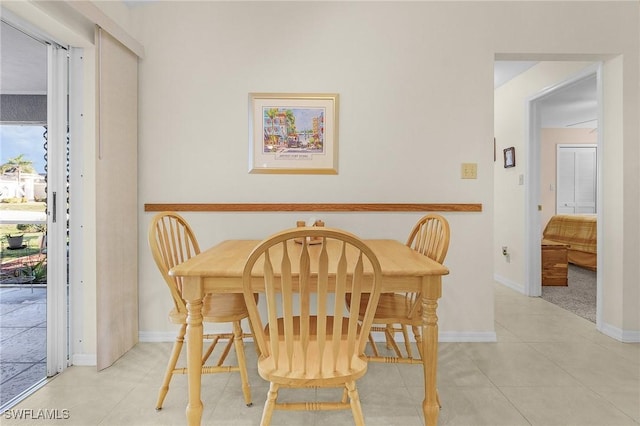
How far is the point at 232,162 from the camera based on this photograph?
241 centimetres

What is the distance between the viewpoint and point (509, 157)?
3.81 meters

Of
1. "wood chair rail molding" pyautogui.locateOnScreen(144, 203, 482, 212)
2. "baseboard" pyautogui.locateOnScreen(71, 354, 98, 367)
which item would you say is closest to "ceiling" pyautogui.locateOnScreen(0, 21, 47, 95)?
"wood chair rail molding" pyautogui.locateOnScreen(144, 203, 482, 212)

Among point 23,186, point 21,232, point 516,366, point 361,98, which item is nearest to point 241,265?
point 361,98

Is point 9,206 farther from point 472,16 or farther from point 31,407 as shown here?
point 472,16

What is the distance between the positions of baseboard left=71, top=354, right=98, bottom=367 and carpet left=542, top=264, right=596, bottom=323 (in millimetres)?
3543

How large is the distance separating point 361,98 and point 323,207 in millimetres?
800

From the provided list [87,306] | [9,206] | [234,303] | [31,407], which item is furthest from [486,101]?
[9,206]

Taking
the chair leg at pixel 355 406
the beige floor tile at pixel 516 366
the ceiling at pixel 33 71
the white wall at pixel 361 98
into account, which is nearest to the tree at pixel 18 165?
the ceiling at pixel 33 71

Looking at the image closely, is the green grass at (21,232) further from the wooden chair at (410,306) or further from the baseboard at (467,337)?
the baseboard at (467,337)

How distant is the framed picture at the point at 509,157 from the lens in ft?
12.3

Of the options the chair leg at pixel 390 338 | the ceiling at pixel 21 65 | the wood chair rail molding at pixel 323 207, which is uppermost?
the ceiling at pixel 21 65

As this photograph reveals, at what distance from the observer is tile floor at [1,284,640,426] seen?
154 centimetres

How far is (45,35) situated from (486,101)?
8.76 feet

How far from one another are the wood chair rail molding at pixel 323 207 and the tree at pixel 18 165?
75cm
